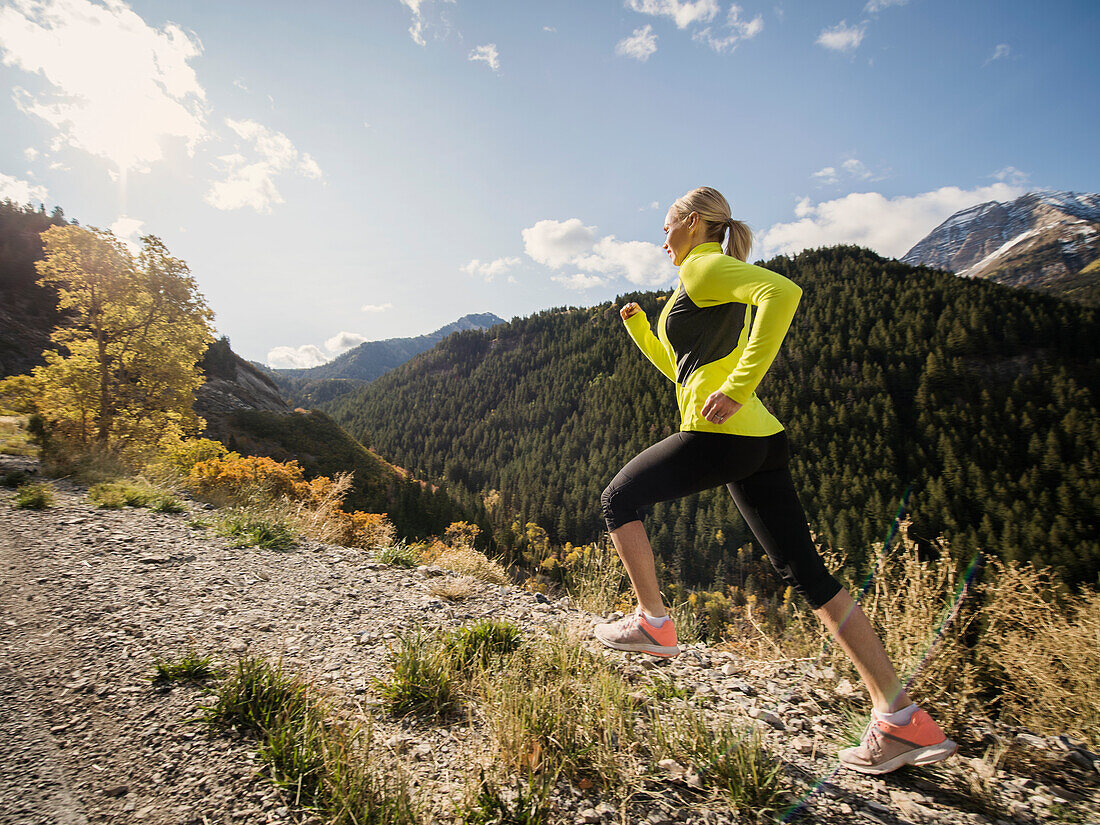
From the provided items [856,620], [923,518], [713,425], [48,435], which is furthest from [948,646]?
[923,518]

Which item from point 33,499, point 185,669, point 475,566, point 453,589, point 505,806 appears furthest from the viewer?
point 475,566

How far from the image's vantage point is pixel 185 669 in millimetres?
2338

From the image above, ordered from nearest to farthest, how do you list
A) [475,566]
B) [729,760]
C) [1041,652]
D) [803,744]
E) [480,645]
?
[729,760] → [803,744] → [1041,652] → [480,645] → [475,566]

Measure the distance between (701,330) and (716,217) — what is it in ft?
2.30

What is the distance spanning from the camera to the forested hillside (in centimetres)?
7306

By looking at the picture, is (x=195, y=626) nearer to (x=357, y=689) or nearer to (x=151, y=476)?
(x=357, y=689)

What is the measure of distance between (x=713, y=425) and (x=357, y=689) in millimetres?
2451

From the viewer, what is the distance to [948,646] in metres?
2.48

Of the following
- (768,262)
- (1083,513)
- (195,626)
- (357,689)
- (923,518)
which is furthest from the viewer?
(768,262)

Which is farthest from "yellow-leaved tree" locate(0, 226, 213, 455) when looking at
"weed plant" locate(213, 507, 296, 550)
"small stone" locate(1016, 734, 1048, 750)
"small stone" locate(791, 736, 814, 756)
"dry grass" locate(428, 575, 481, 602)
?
"small stone" locate(1016, 734, 1048, 750)

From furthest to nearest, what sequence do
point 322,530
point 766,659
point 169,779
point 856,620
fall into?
point 322,530, point 766,659, point 856,620, point 169,779

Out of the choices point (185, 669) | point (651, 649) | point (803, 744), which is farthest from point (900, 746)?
point (185, 669)

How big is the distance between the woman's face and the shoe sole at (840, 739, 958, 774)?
255 cm

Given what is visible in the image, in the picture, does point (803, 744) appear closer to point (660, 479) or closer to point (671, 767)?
point (671, 767)
